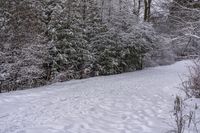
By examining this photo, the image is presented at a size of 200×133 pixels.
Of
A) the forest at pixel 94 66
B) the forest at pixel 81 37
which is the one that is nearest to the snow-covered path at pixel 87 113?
the forest at pixel 94 66

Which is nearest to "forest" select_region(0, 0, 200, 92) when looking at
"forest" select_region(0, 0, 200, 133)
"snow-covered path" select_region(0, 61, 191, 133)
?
"forest" select_region(0, 0, 200, 133)

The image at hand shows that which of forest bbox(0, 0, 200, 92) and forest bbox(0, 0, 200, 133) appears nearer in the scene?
forest bbox(0, 0, 200, 133)

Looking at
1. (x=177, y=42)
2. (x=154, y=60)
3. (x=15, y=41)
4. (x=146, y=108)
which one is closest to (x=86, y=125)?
(x=146, y=108)

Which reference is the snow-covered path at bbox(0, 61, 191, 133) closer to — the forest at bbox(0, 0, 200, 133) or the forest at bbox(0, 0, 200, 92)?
the forest at bbox(0, 0, 200, 133)

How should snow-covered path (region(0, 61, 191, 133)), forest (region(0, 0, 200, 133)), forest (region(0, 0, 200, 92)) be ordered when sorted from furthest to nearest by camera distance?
forest (region(0, 0, 200, 92))
forest (region(0, 0, 200, 133))
snow-covered path (region(0, 61, 191, 133))

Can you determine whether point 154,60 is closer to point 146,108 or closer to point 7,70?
point 7,70

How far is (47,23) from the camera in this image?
14453mm

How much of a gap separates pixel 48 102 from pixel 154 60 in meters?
19.4

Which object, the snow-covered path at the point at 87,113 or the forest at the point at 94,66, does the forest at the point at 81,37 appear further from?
the snow-covered path at the point at 87,113

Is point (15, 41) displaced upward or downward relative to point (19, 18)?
downward

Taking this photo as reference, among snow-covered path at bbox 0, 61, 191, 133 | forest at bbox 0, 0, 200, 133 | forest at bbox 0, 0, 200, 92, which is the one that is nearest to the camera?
snow-covered path at bbox 0, 61, 191, 133

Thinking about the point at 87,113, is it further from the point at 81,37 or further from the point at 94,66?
the point at 94,66

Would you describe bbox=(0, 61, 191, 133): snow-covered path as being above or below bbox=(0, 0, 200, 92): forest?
below

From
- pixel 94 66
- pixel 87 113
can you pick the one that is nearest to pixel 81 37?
pixel 94 66
